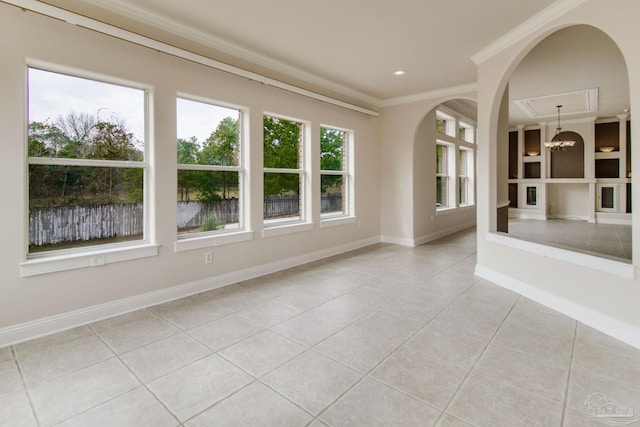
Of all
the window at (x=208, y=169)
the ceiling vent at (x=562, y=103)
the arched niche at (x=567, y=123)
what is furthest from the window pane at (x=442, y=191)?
the window at (x=208, y=169)

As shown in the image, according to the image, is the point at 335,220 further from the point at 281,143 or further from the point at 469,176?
the point at 469,176

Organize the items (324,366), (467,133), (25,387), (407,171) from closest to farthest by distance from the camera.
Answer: (25,387)
(324,366)
(407,171)
(467,133)

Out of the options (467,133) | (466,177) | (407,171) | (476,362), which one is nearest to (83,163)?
(476,362)

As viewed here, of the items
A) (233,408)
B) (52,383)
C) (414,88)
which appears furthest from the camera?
(414,88)

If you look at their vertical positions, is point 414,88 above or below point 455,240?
above

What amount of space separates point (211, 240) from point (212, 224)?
0.80 ft

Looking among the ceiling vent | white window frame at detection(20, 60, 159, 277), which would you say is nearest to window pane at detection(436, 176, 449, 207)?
the ceiling vent

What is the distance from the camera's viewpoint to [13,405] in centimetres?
175

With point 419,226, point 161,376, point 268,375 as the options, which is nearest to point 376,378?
point 268,375

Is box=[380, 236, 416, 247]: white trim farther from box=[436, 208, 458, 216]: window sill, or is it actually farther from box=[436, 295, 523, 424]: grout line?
box=[436, 295, 523, 424]: grout line

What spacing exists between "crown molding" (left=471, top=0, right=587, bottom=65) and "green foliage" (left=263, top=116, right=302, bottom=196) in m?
2.57

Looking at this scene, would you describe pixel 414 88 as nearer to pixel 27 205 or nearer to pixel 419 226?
pixel 419 226

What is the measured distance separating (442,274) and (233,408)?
324 centimetres

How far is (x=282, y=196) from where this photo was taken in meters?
4.64
